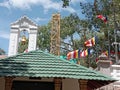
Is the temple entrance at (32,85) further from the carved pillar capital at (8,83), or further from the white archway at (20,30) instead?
the white archway at (20,30)

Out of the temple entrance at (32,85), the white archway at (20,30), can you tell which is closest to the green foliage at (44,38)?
the white archway at (20,30)

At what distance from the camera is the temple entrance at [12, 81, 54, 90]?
12.2 m

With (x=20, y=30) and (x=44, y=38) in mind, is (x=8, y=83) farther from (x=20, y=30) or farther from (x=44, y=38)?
(x=44, y=38)

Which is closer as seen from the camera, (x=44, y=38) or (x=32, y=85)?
(x=32, y=85)

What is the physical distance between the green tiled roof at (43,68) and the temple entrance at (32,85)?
1033mm

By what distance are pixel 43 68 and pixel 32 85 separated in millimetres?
1326

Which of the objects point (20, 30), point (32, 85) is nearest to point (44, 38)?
point (20, 30)

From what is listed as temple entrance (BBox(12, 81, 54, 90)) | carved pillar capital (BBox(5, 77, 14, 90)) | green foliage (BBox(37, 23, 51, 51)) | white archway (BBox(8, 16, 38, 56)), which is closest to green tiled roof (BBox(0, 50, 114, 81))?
carved pillar capital (BBox(5, 77, 14, 90))

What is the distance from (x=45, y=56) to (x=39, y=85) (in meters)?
1.25

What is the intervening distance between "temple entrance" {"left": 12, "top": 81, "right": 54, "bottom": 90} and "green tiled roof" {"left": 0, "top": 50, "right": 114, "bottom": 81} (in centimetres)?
103

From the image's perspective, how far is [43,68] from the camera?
37.3 feet

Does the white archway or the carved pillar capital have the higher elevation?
the white archway

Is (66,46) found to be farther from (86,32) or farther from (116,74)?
(116,74)

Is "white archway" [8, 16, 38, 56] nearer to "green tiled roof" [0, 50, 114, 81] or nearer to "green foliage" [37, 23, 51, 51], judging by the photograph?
"green tiled roof" [0, 50, 114, 81]
